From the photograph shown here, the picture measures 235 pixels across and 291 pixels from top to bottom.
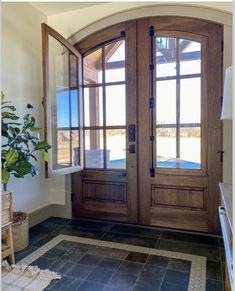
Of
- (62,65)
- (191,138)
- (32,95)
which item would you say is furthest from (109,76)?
(191,138)

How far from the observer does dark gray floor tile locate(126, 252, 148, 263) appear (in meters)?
2.29

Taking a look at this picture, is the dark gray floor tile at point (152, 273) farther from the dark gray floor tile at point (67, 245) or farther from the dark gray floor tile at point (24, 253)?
the dark gray floor tile at point (24, 253)

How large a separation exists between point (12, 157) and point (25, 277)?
1.01 metres

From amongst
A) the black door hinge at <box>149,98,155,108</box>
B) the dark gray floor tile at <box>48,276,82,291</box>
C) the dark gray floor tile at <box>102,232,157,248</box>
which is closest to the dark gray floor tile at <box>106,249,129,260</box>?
the dark gray floor tile at <box>102,232,157,248</box>

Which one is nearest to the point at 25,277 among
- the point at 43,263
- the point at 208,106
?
the point at 43,263

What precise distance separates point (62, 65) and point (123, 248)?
7.48ft

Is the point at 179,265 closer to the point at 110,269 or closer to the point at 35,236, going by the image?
the point at 110,269

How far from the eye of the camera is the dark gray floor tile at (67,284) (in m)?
1.88

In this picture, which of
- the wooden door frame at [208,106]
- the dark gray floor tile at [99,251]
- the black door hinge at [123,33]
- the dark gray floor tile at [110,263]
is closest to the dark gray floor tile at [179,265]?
the dark gray floor tile at [110,263]

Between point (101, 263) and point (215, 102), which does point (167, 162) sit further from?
point (101, 263)

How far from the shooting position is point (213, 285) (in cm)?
190

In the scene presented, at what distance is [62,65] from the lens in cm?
308

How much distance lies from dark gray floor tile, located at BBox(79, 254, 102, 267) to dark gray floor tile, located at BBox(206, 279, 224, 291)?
96 cm

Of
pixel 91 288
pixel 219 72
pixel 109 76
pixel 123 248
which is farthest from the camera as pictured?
pixel 109 76
